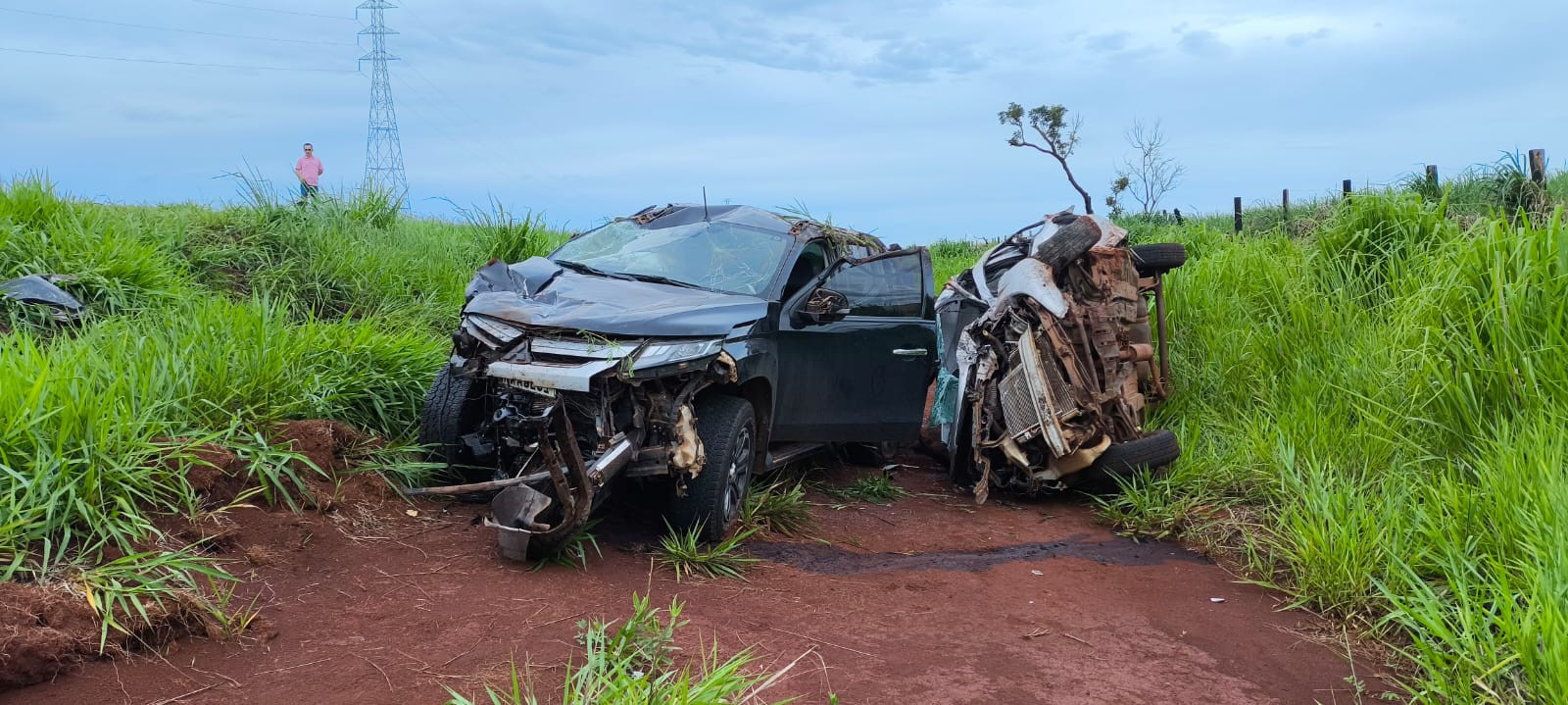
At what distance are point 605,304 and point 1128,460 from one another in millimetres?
3957

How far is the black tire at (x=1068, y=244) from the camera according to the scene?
26.2 feet

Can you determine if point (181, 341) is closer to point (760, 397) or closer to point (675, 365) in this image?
point (675, 365)

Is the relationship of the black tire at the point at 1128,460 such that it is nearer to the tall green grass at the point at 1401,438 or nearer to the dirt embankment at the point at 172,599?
the tall green grass at the point at 1401,438

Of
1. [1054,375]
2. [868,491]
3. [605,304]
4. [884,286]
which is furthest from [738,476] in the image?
[1054,375]

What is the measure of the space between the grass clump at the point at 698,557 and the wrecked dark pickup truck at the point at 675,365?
0.22 feet

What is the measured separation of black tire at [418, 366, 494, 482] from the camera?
612 cm

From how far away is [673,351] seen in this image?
17.5 ft

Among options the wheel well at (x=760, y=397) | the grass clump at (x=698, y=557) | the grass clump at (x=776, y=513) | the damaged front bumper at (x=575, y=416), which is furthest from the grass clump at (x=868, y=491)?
the damaged front bumper at (x=575, y=416)

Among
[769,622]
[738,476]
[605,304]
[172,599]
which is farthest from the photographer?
[738,476]

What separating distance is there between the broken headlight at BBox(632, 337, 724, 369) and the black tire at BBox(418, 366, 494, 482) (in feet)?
4.20

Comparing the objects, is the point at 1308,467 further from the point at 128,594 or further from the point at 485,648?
the point at 128,594

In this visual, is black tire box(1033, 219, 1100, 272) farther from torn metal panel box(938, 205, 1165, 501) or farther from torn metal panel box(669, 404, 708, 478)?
torn metal panel box(669, 404, 708, 478)

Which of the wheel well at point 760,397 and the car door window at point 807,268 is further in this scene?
the car door window at point 807,268

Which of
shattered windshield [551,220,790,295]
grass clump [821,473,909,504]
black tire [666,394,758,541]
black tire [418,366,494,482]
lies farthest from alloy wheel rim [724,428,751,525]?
grass clump [821,473,909,504]
